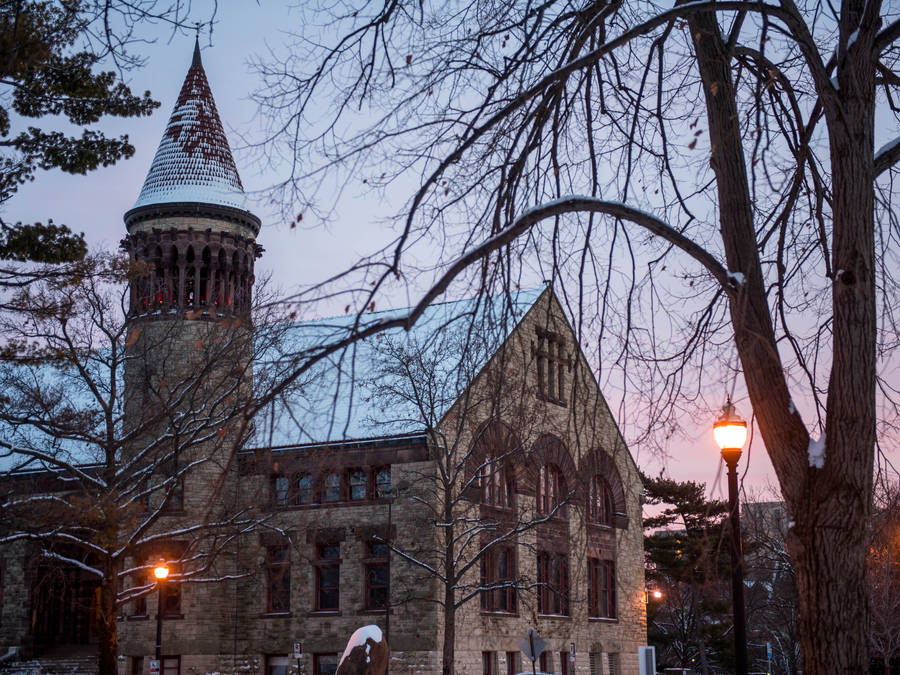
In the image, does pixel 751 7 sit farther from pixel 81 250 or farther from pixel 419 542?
pixel 419 542

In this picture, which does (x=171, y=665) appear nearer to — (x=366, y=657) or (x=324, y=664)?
(x=324, y=664)

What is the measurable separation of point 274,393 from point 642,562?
4051 cm

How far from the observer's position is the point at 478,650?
108 feet

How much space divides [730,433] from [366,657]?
32.7ft

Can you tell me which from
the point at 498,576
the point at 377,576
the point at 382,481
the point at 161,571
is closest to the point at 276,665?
the point at 377,576

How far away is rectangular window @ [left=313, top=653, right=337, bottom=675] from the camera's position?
107ft

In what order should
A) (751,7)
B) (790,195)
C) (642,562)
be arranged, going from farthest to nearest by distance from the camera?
1. (642,562)
2. (790,195)
3. (751,7)

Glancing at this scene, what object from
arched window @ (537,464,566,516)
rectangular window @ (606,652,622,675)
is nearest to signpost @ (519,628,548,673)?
arched window @ (537,464,566,516)

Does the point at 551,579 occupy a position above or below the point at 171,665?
above

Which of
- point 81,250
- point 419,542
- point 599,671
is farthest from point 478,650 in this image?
point 81,250

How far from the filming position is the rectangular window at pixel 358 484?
3391 centimetres

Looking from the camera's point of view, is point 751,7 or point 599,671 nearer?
point 751,7

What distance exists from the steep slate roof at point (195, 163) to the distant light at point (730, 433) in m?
26.7

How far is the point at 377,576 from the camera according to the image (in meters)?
33.2
